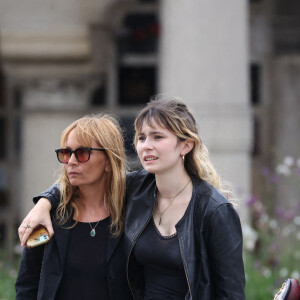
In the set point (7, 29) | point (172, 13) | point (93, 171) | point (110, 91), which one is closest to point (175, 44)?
point (172, 13)

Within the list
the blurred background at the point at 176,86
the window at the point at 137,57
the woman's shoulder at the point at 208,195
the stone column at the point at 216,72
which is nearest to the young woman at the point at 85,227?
the woman's shoulder at the point at 208,195

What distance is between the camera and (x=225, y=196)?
113 inches

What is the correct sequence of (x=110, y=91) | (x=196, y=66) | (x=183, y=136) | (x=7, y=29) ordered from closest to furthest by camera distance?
(x=183, y=136) < (x=196, y=66) < (x=7, y=29) < (x=110, y=91)

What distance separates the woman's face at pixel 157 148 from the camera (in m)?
2.73

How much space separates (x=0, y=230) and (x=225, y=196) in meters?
6.36

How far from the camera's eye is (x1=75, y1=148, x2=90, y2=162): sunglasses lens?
2.86 meters

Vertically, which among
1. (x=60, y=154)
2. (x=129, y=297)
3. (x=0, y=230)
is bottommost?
(x=0, y=230)

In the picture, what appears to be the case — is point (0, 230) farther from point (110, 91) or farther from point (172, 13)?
point (172, 13)

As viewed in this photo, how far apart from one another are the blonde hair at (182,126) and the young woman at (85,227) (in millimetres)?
185

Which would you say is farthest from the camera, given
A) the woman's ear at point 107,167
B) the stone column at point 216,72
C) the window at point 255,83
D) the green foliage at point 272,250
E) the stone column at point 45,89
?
the window at point 255,83

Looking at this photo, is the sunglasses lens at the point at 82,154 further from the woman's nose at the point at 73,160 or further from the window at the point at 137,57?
the window at the point at 137,57

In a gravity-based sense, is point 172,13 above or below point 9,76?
above

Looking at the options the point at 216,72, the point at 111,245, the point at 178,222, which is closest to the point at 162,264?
the point at 178,222

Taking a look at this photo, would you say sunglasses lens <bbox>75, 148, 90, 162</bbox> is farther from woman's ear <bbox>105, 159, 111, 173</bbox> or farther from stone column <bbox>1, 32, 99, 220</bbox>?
stone column <bbox>1, 32, 99, 220</bbox>
